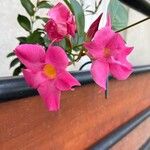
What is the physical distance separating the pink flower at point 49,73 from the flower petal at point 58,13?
45 millimetres

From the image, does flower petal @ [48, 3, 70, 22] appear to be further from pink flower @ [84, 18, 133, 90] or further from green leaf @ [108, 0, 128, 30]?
green leaf @ [108, 0, 128, 30]

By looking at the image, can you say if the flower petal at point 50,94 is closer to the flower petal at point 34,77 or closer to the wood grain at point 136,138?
the flower petal at point 34,77

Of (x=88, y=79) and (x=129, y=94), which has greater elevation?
(x=88, y=79)

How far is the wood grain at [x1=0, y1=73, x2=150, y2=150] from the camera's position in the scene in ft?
1.38

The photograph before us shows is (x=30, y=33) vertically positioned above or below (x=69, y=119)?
above

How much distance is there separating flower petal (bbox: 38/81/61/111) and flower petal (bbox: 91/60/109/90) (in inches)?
1.9

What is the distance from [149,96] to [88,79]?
70cm

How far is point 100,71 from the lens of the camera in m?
0.36

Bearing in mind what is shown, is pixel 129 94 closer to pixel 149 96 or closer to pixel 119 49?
pixel 149 96

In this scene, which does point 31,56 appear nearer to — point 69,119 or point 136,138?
point 69,119

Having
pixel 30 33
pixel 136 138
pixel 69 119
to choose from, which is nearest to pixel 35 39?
pixel 30 33

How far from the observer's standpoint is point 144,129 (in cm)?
114

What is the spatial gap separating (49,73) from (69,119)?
0.81 feet

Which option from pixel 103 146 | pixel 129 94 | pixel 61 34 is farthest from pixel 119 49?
pixel 129 94
